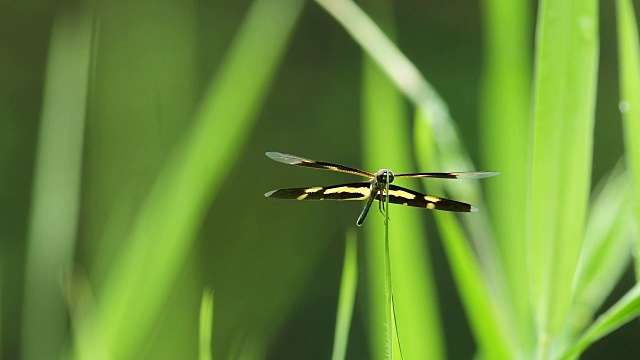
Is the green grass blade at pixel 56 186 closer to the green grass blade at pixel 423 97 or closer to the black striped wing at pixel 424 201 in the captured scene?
the green grass blade at pixel 423 97

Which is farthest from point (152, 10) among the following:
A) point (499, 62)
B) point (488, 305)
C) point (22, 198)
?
point (22, 198)

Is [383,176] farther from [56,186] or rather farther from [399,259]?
[56,186]

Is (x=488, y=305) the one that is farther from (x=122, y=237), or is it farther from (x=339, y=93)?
(x=339, y=93)

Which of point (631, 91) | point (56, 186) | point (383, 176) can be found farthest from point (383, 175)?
point (56, 186)

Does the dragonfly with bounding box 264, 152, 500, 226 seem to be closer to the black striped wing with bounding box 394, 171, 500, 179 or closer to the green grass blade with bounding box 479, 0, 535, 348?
the black striped wing with bounding box 394, 171, 500, 179

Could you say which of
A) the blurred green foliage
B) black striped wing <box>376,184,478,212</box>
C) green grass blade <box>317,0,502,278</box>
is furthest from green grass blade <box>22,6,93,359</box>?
black striped wing <box>376,184,478,212</box>
